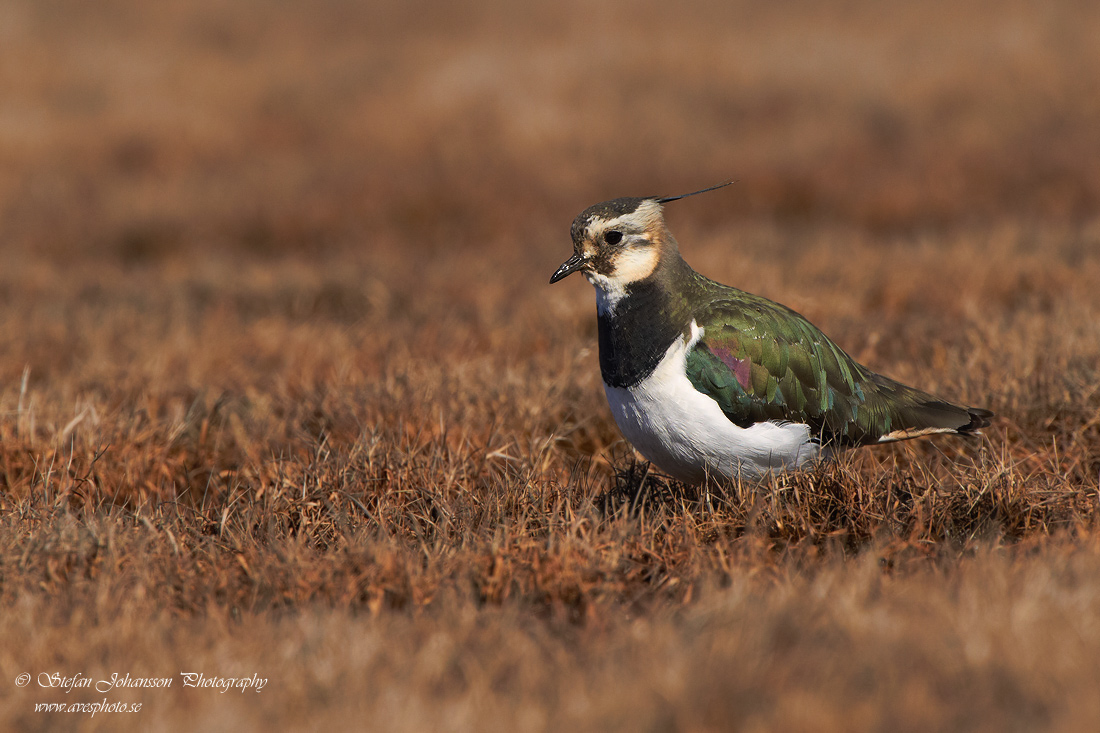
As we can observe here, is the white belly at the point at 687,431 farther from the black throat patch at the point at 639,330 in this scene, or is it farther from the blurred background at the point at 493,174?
the blurred background at the point at 493,174

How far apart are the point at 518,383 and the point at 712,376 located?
1.51 metres

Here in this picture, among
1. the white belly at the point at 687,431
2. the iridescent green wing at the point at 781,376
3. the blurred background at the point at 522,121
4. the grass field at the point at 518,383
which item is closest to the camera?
the grass field at the point at 518,383

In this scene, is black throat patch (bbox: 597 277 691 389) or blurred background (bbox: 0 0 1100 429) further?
blurred background (bbox: 0 0 1100 429)

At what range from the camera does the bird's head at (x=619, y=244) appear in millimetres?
3857

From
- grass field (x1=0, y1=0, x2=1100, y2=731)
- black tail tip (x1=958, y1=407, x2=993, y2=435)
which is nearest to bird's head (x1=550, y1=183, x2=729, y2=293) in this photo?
grass field (x1=0, y1=0, x2=1100, y2=731)

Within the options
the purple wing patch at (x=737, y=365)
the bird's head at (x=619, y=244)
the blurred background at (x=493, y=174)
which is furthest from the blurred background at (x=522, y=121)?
the purple wing patch at (x=737, y=365)

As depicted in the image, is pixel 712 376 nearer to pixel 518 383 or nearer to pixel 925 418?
pixel 925 418

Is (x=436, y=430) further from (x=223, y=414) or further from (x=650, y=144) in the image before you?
(x=650, y=144)

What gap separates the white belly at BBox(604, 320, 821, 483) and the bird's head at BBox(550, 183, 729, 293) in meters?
0.32

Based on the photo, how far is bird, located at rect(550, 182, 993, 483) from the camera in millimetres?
3641

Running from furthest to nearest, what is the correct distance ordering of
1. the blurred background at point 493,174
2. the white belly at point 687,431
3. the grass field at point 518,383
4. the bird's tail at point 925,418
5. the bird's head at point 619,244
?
the blurred background at point 493,174, the bird's tail at point 925,418, the bird's head at point 619,244, the white belly at point 687,431, the grass field at point 518,383

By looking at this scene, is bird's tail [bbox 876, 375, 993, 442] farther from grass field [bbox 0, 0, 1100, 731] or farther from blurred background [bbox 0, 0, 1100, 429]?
blurred background [bbox 0, 0, 1100, 429]

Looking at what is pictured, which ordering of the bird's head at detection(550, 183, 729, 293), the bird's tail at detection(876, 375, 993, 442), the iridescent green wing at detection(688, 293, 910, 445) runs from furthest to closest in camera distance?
the bird's tail at detection(876, 375, 993, 442), the bird's head at detection(550, 183, 729, 293), the iridescent green wing at detection(688, 293, 910, 445)

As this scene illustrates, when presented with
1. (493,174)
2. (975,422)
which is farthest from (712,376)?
(493,174)
